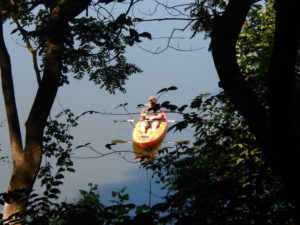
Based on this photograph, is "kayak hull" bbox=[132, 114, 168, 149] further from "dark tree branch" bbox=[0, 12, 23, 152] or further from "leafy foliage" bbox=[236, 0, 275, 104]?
"dark tree branch" bbox=[0, 12, 23, 152]

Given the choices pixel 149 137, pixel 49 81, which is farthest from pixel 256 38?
pixel 149 137

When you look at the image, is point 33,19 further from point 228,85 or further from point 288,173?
point 288,173

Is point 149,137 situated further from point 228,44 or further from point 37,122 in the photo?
point 228,44

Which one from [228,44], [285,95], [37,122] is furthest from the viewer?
[37,122]

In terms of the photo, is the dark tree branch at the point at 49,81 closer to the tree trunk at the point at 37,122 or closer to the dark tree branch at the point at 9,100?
the tree trunk at the point at 37,122

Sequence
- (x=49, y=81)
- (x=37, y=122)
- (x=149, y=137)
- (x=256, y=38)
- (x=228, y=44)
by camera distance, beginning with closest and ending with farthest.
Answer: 1. (x=228, y=44)
2. (x=37, y=122)
3. (x=49, y=81)
4. (x=256, y=38)
5. (x=149, y=137)

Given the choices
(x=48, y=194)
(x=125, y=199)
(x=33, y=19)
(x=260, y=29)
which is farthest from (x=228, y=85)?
(x=33, y=19)

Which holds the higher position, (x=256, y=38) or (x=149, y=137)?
(x=149, y=137)

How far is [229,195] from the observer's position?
2613mm

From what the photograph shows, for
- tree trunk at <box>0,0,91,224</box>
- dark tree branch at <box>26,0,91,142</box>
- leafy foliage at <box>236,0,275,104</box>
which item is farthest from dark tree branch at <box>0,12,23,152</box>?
leafy foliage at <box>236,0,275,104</box>

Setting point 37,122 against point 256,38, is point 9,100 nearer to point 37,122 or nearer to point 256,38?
point 37,122

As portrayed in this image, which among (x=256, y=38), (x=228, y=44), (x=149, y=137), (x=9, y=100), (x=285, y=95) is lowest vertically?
(x=285, y=95)

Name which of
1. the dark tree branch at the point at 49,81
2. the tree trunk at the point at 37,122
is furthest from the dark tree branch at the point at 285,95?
the dark tree branch at the point at 49,81

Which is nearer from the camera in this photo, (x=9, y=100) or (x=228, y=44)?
(x=228, y=44)
